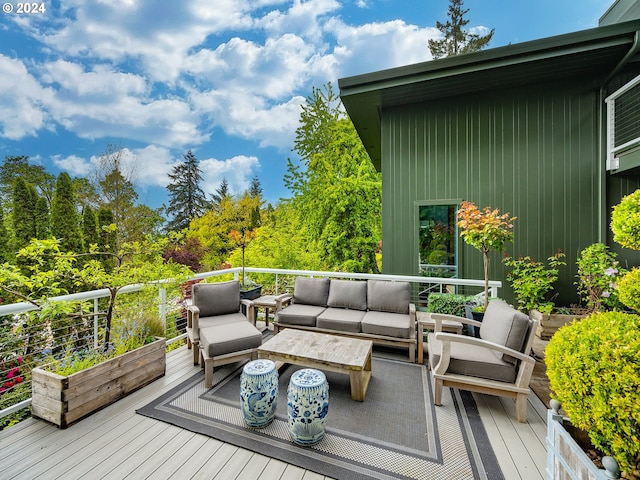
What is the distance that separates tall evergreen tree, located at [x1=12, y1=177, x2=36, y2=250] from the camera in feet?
20.5

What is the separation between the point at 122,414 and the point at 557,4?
1343 centimetres

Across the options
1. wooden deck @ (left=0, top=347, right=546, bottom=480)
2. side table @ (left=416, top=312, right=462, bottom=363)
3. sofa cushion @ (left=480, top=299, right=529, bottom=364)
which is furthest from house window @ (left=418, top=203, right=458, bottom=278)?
wooden deck @ (left=0, top=347, right=546, bottom=480)

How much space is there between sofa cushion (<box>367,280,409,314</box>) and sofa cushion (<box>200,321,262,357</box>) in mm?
1740

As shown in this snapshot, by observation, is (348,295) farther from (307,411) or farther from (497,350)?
(307,411)

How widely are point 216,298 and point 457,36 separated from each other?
51.3 feet

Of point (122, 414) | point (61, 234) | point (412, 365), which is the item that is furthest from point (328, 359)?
point (61, 234)

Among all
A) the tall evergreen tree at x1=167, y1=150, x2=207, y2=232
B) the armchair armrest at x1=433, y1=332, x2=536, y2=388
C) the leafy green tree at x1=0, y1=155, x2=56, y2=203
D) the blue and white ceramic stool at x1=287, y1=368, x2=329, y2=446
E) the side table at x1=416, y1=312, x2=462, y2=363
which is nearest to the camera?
the blue and white ceramic stool at x1=287, y1=368, x2=329, y2=446

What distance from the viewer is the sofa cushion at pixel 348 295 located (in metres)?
4.09

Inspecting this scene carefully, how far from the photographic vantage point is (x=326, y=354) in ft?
8.97

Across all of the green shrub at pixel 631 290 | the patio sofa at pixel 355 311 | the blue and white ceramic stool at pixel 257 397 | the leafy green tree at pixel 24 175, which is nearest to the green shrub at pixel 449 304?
the patio sofa at pixel 355 311

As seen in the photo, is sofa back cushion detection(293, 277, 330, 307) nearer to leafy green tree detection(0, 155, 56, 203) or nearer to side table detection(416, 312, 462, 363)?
side table detection(416, 312, 462, 363)

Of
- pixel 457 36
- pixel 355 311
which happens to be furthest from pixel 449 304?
pixel 457 36

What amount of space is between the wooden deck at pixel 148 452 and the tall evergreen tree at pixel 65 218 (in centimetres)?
540

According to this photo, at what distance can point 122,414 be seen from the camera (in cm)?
242
